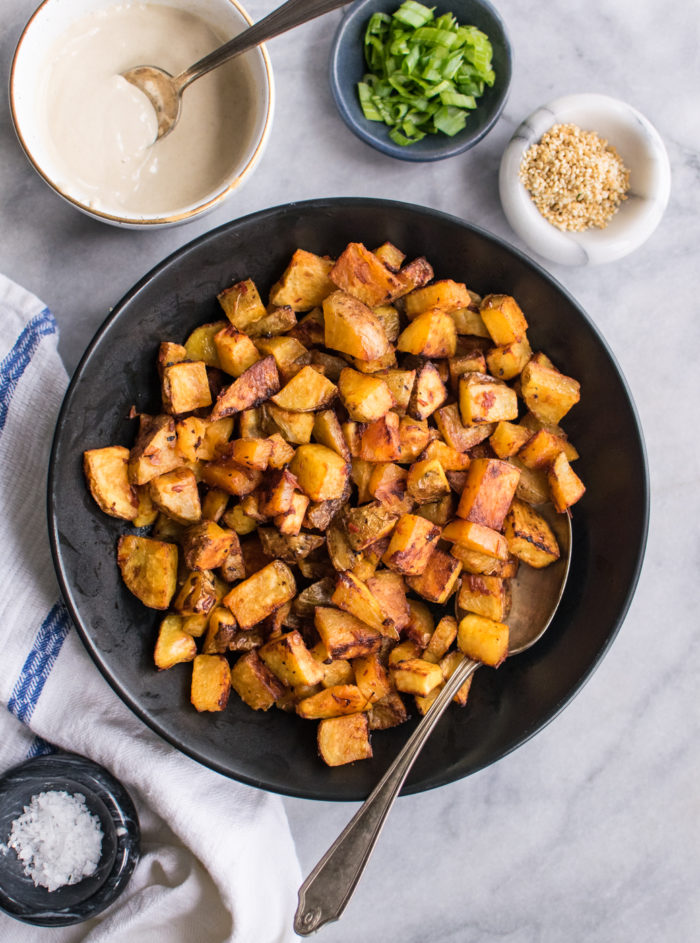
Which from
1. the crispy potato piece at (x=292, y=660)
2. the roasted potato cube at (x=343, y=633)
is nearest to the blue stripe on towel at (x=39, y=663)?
the crispy potato piece at (x=292, y=660)

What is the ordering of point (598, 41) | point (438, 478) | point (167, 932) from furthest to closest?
point (598, 41)
point (167, 932)
point (438, 478)

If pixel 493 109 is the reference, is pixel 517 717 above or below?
below

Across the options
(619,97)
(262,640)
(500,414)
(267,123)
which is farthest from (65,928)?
(619,97)

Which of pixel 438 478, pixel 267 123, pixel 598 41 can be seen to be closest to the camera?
pixel 438 478

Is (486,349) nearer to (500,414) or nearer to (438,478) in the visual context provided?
(500,414)

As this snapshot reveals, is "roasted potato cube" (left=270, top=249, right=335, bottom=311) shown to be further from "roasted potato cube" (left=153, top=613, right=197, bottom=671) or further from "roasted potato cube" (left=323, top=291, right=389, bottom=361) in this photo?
"roasted potato cube" (left=153, top=613, right=197, bottom=671)

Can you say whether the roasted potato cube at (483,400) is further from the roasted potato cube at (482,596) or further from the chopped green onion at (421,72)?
the chopped green onion at (421,72)

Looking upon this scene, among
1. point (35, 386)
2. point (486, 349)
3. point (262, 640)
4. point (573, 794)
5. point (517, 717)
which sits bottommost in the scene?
point (573, 794)
